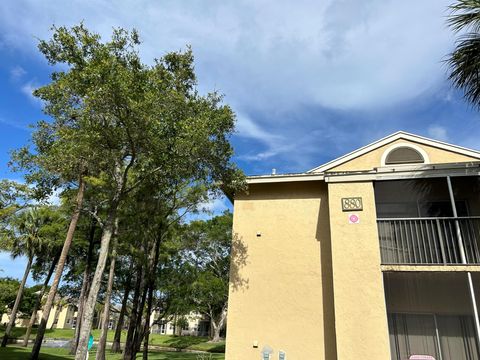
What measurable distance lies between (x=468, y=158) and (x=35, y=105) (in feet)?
51.4

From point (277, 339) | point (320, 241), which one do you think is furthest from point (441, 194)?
point (277, 339)

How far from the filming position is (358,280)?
905 cm

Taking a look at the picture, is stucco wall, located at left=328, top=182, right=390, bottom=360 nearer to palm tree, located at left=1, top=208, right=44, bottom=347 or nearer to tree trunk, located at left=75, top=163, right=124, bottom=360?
tree trunk, located at left=75, top=163, right=124, bottom=360

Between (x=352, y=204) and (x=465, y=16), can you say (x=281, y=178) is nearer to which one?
(x=352, y=204)

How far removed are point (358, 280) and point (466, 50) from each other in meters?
6.27

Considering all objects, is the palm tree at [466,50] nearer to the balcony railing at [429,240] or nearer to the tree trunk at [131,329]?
the balcony railing at [429,240]

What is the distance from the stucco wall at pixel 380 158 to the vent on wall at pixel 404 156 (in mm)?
254

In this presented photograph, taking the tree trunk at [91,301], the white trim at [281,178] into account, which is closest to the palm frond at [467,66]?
the white trim at [281,178]

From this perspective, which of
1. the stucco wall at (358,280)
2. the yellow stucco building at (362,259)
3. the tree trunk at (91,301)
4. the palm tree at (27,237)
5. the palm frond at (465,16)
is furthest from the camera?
the palm tree at (27,237)

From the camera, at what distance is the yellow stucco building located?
8961 millimetres

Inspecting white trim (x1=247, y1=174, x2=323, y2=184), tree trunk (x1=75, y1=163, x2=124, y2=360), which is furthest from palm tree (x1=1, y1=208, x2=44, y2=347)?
white trim (x1=247, y1=174, x2=323, y2=184)

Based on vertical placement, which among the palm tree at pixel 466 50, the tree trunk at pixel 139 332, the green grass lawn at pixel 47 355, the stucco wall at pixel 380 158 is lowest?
the green grass lawn at pixel 47 355

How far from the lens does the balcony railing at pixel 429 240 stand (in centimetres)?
904

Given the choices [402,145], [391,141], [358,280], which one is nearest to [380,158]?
[391,141]
